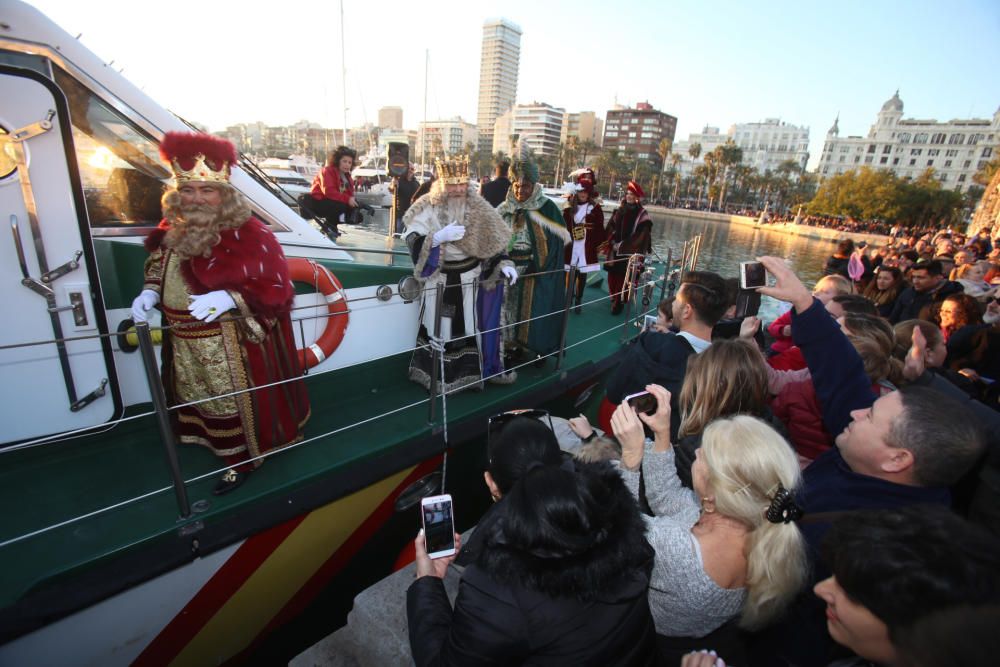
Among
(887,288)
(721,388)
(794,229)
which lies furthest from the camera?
(794,229)

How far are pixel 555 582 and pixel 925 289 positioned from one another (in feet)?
19.3

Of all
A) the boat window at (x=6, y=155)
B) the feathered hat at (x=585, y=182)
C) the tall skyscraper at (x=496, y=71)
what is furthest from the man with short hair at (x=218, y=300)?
the tall skyscraper at (x=496, y=71)

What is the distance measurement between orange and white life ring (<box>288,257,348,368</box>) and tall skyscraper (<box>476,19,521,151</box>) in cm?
12706

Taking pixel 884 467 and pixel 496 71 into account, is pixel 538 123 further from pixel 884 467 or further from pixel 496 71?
pixel 884 467

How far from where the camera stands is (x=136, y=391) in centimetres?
250

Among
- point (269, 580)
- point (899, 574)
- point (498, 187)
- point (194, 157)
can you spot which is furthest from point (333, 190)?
point (899, 574)

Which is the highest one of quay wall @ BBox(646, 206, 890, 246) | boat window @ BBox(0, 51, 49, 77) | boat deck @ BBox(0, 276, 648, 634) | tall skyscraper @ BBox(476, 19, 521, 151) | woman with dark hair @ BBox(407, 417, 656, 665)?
tall skyscraper @ BBox(476, 19, 521, 151)

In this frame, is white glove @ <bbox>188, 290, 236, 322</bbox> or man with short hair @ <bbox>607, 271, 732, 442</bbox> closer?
white glove @ <bbox>188, 290, 236, 322</bbox>

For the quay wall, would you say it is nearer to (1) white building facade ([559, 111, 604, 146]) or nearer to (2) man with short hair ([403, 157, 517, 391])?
(2) man with short hair ([403, 157, 517, 391])

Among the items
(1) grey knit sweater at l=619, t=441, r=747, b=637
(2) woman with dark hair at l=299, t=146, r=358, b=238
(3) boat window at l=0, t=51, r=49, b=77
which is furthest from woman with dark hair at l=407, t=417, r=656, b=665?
(2) woman with dark hair at l=299, t=146, r=358, b=238

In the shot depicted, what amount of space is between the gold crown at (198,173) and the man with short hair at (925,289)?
19.9 ft

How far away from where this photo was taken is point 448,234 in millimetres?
3031

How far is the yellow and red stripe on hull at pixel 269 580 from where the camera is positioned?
2.02 meters

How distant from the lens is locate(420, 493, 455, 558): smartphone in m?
1.60
